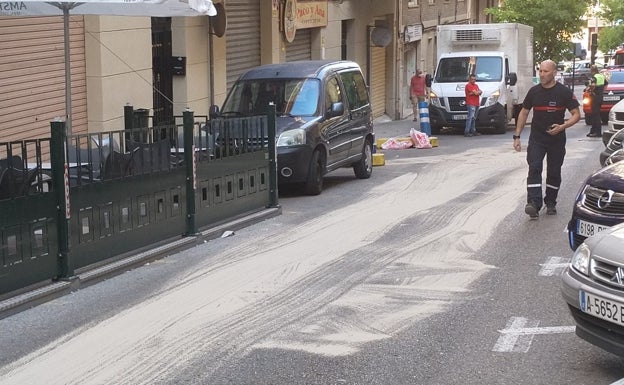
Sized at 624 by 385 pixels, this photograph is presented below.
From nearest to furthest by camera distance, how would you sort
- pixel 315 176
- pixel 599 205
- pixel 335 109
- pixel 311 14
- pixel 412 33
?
pixel 599 205, pixel 315 176, pixel 335 109, pixel 311 14, pixel 412 33

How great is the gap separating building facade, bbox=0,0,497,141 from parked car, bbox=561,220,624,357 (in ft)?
31.8

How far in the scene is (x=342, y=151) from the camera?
1579 centimetres

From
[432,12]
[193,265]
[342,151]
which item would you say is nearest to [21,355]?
[193,265]

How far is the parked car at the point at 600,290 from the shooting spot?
5.72 m

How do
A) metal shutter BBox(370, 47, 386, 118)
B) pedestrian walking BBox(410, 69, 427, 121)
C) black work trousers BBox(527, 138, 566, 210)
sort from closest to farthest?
black work trousers BBox(527, 138, 566, 210) < pedestrian walking BBox(410, 69, 427, 121) < metal shutter BBox(370, 47, 386, 118)

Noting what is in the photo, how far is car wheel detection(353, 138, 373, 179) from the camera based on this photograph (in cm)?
1691

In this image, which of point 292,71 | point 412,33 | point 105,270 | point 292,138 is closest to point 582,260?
point 105,270

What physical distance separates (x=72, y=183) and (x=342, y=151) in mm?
7709

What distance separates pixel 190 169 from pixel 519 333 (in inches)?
177

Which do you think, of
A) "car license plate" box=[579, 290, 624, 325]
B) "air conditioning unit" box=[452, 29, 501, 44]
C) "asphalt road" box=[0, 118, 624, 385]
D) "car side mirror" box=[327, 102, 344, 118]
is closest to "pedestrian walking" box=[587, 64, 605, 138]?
"air conditioning unit" box=[452, 29, 501, 44]

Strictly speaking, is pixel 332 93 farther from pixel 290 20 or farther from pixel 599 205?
pixel 290 20

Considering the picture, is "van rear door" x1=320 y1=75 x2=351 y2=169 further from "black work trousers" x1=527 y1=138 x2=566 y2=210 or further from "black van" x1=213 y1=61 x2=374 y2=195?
"black work trousers" x1=527 y1=138 x2=566 y2=210

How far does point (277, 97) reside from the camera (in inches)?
600

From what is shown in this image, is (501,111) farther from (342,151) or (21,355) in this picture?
(21,355)
